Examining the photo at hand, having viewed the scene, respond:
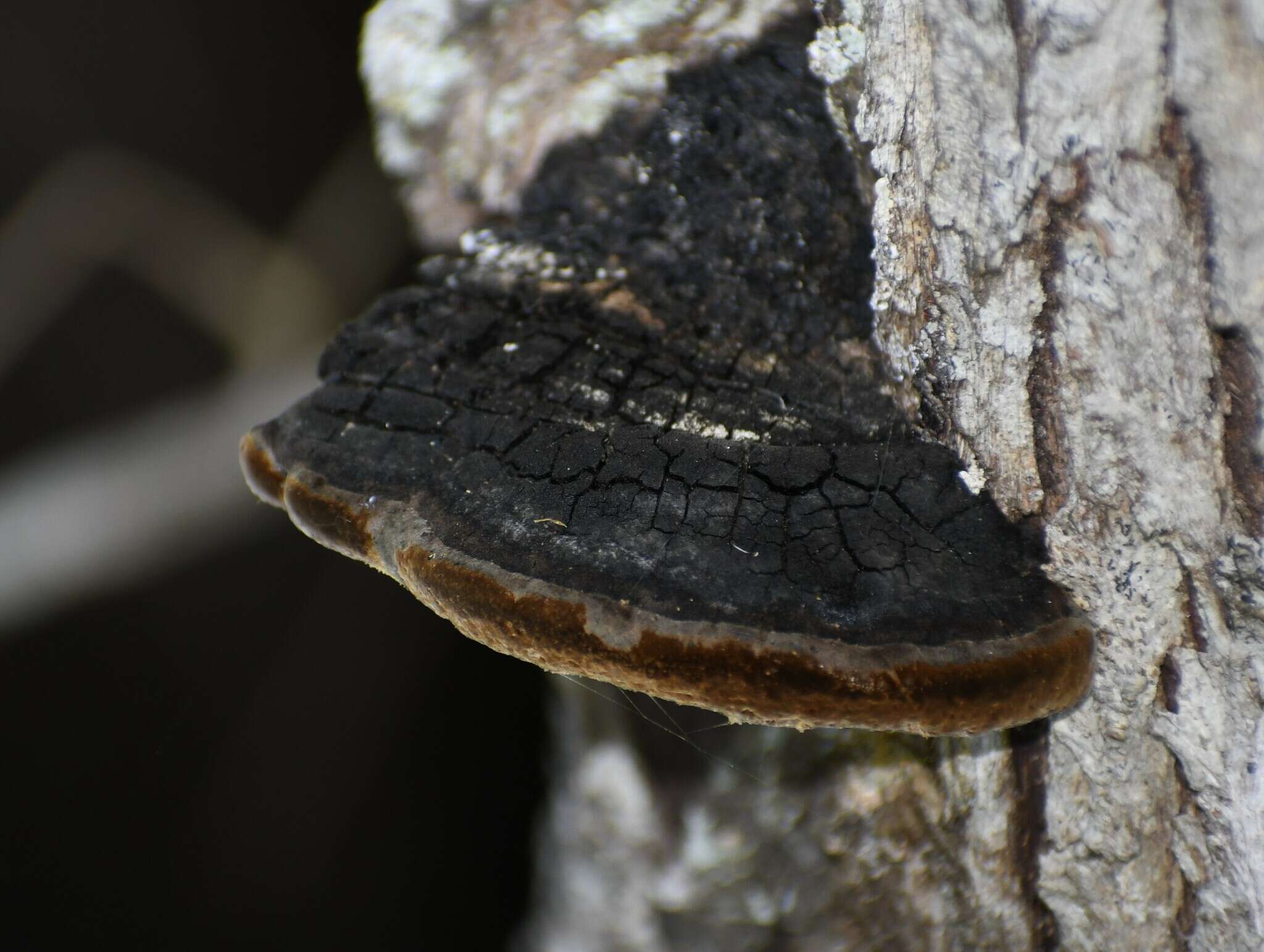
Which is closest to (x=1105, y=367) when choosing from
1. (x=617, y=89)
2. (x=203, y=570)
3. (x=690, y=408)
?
(x=690, y=408)

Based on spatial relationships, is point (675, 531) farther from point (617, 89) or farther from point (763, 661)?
point (617, 89)

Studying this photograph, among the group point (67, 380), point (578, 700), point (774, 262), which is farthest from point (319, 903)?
point (774, 262)

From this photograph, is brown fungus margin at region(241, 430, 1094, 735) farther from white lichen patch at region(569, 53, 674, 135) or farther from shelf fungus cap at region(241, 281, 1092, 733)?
white lichen patch at region(569, 53, 674, 135)


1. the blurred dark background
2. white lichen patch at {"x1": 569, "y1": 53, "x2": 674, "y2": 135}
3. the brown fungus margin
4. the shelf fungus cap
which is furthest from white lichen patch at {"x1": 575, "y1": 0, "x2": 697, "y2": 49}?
the blurred dark background

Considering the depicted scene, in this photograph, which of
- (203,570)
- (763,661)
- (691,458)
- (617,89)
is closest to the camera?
(763,661)

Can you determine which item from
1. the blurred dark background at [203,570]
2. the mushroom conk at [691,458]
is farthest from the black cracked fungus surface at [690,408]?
the blurred dark background at [203,570]

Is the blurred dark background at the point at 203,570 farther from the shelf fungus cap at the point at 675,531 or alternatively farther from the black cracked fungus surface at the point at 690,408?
the shelf fungus cap at the point at 675,531
